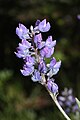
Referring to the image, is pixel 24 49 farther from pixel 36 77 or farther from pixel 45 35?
pixel 45 35

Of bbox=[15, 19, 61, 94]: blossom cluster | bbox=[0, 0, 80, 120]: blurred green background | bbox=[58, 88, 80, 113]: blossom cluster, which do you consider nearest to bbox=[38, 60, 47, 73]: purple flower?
bbox=[15, 19, 61, 94]: blossom cluster

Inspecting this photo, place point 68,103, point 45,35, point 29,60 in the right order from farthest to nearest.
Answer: point 45,35 < point 68,103 < point 29,60

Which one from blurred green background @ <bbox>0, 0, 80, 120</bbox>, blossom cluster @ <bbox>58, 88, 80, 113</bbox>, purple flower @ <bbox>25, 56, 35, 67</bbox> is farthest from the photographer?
blurred green background @ <bbox>0, 0, 80, 120</bbox>

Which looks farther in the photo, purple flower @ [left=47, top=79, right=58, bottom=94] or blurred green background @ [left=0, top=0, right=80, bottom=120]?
blurred green background @ [left=0, top=0, right=80, bottom=120]

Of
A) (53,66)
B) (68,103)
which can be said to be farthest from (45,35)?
(53,66)

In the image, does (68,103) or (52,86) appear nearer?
(52,86)

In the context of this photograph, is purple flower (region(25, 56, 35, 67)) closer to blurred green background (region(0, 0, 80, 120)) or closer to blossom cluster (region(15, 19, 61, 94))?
blossom cluster (region(15, 19, 61, 94))

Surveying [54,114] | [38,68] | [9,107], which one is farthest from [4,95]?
[38,68]

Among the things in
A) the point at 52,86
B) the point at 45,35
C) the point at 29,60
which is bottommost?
the point at 52,86
